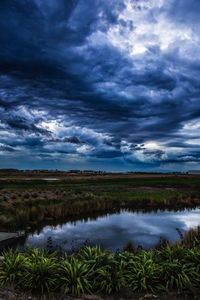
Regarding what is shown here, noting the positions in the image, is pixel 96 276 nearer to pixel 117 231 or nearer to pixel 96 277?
pixel 96 277

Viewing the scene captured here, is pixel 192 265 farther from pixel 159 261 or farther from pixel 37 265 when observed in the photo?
pixel 37 265

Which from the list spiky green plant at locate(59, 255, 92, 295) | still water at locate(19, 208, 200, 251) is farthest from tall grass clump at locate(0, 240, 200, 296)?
still water at locate(19, 208, 200, 251)

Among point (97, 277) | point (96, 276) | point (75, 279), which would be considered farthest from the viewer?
point (96, 276)

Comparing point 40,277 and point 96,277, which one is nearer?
point 40,277

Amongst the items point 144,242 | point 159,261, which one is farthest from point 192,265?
point 144,242

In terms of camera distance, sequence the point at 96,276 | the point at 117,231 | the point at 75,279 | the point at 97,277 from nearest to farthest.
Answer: the point at 75,279 < the point at 97,277 < the point at 96,276 < the point at 117,231

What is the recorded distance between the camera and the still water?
14.4 meters

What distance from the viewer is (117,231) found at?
58.2 feet

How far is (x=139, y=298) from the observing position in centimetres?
579

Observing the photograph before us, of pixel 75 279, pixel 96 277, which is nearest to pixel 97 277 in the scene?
pixel 96 277

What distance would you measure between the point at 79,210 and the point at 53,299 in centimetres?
1928

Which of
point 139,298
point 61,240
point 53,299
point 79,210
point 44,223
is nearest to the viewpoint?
point 53,299

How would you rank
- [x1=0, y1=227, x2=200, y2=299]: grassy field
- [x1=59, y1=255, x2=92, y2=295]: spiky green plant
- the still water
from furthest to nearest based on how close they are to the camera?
the still water → [x1=0, y1=227, x2=200, y2=299]: grassy field → [x1=59, y1=255, x2=92, y2=295]: spiky green plant

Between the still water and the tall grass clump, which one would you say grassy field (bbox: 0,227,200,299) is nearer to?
the tall grass clump
